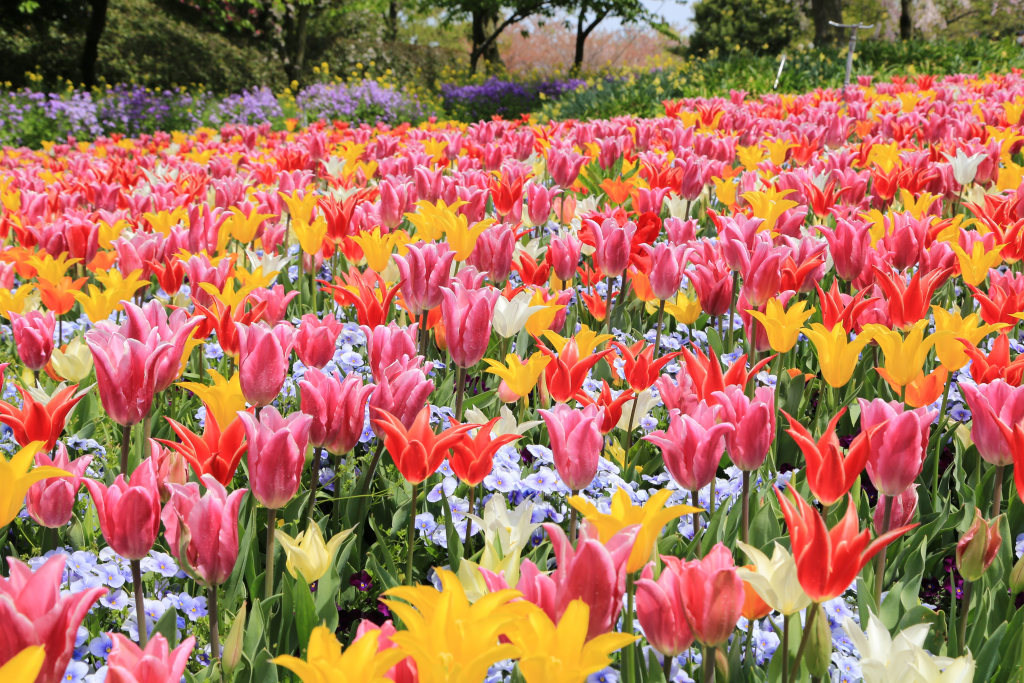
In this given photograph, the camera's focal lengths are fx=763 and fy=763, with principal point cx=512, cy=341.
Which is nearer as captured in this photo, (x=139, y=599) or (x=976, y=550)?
(x=139, y=599)

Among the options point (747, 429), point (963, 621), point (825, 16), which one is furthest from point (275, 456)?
point (825, 16)

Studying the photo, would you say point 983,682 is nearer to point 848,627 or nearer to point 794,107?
point 848,627

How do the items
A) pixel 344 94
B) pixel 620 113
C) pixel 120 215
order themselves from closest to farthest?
pixel 120 215 → pixel 620 113 → pixel 344 94

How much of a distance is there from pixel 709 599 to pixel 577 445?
1.52 feet

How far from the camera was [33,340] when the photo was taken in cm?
221

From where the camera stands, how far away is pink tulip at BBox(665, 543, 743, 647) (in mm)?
1109

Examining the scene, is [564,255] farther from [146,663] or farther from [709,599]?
[146,663]

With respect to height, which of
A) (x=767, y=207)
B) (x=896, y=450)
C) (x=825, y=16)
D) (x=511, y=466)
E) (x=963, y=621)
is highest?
(x=825, y=16)

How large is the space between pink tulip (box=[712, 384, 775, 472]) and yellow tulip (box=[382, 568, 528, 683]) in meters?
0.74

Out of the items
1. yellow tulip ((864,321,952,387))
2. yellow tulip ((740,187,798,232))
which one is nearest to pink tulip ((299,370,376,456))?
yellow tulip ((864,321,952,387))

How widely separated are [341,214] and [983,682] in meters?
2.68

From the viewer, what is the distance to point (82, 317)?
3.31 meters

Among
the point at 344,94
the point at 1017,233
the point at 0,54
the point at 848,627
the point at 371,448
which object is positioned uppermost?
the point at 0,54

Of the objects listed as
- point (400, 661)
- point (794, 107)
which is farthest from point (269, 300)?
point (794, 107)
